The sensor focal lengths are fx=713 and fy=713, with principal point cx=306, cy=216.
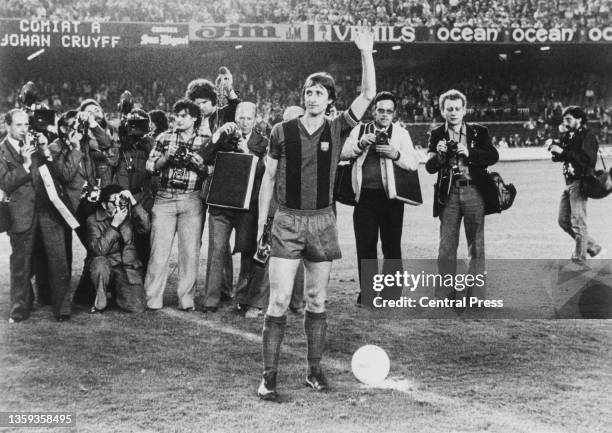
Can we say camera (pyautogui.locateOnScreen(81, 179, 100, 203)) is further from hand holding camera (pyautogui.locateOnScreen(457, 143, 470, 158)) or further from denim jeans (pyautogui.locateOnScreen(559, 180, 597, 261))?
denim jeans (pyautogui.locateOnScreen(559, 180, 597, 261))

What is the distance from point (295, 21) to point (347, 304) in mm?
15132

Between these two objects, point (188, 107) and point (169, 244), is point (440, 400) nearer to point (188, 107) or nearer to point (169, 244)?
point (169, 244)

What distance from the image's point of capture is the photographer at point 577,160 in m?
6.21

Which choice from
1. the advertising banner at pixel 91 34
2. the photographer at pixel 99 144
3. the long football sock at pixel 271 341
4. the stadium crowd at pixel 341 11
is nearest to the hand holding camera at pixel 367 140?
the long football sock at pixel 271 341

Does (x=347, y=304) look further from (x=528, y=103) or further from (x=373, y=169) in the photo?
(x=528, y=103)

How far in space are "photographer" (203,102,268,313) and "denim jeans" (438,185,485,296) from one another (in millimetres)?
1343

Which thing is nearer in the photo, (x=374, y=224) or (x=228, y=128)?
(x=228, y=128)

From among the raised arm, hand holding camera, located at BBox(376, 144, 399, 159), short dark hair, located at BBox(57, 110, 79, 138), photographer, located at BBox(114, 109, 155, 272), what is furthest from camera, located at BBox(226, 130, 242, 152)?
the raised arm

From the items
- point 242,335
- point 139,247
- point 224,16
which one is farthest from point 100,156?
point 224,16

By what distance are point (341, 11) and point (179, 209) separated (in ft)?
52.1

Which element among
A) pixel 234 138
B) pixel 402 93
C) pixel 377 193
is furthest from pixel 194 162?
pixel 402 93

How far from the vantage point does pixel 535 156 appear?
18062 millimetres

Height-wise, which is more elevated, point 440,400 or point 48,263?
point 48,263

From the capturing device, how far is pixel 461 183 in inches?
194
